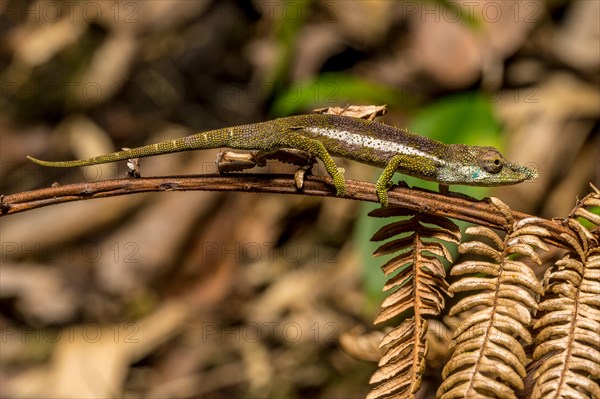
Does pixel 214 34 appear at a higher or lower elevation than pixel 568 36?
higher

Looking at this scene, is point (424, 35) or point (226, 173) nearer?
point (226, 173)

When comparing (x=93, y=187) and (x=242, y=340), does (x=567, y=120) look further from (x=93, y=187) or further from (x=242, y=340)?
(x=93, y=187)

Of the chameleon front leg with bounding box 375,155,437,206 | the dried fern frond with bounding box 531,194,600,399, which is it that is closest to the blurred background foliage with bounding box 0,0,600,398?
the chameleon front leg with bounding box 375,155,437,206

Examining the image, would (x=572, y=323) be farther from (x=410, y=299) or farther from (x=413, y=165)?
(x=413, y=165)

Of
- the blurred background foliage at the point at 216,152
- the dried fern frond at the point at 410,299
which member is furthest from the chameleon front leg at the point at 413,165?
the blurred background foliage at the point at 216,152

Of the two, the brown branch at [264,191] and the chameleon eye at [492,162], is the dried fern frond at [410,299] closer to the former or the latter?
the brown branch at [264,191]

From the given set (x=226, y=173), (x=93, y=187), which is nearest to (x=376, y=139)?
(x=226, y=173)

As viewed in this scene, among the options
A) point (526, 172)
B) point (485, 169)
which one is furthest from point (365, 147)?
point (526, 172)
